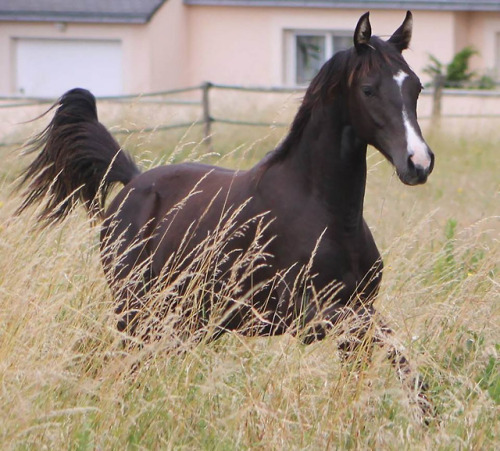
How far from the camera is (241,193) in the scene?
538 centimetres

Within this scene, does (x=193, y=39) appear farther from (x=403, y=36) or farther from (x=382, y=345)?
(x=382, y=345)

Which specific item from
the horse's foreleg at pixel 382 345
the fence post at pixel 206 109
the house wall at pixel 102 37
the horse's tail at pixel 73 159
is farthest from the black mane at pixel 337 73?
the house wall at pixel 102 37

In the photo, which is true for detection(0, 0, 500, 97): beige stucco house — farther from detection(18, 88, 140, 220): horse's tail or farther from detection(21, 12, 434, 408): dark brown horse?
detection(21, 12, 434, 408): dark brown horse

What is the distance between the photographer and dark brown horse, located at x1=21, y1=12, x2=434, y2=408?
4.79 meters

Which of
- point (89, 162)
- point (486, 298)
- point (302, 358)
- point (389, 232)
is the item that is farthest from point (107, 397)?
point (389, 232)

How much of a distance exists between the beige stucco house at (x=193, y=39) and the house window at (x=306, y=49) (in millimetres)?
22

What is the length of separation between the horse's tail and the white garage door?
18.5m

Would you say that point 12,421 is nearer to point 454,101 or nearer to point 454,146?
point 454,146

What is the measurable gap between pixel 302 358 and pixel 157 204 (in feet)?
5.21

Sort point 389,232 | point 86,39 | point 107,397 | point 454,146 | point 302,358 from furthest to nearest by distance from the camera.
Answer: point 86,39, point 454,146, point 389,232, point 302,358, point 107,397

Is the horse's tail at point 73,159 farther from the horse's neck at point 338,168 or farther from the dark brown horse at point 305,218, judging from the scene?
the horse's neck at point 338,168

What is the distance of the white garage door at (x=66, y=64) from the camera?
24859mm

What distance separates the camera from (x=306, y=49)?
1006 inches

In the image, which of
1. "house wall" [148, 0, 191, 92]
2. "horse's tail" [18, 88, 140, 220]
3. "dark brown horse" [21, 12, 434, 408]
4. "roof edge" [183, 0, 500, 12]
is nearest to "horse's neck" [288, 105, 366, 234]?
"dark brown horse" [21, 12, 434, 408]
